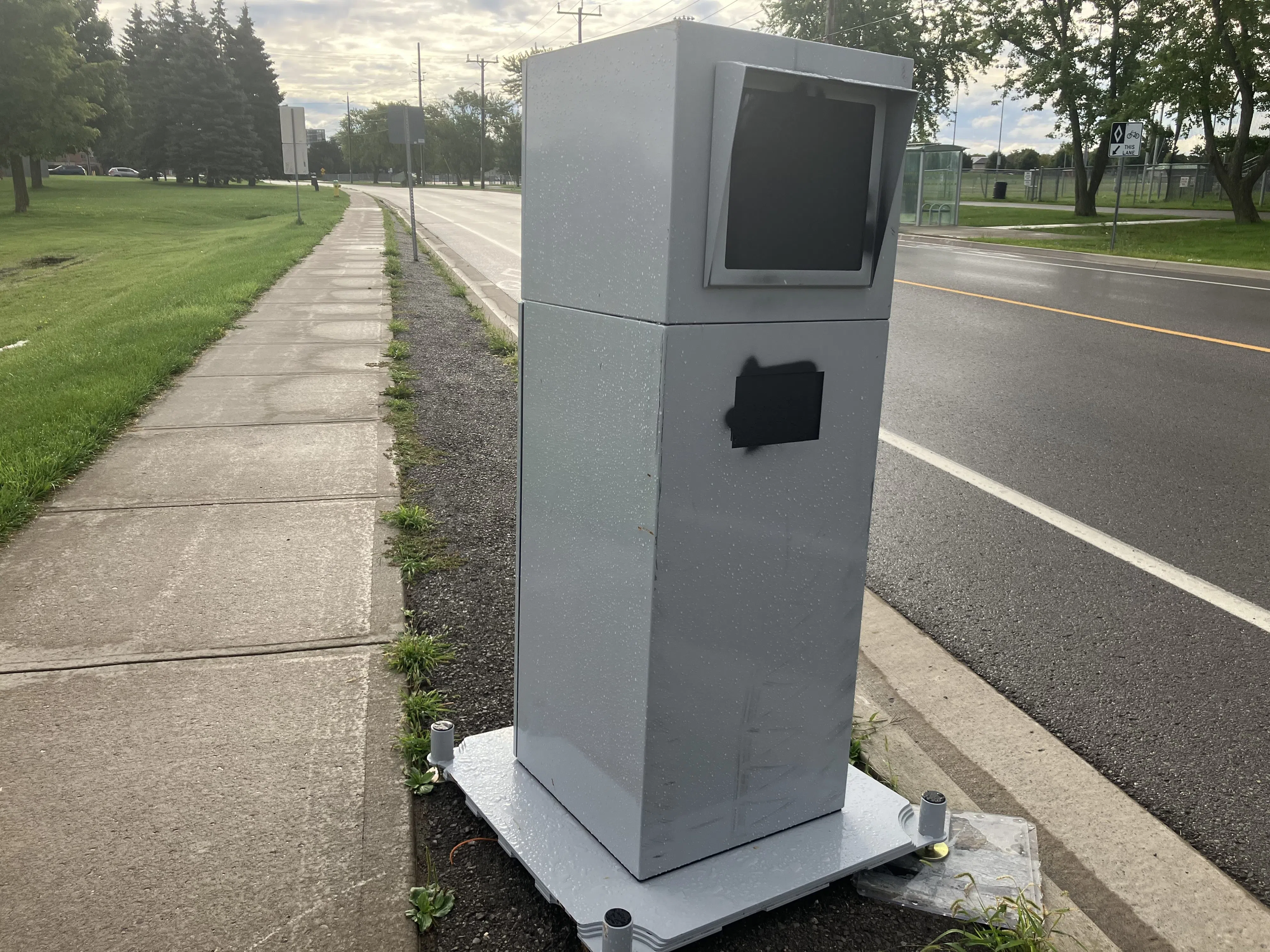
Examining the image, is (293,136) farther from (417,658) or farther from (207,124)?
(207,124)

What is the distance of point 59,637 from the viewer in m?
3.32

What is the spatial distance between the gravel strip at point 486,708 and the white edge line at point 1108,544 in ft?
5.53

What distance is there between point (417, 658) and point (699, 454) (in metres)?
1.64

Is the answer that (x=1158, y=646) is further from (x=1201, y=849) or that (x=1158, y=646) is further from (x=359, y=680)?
(x=359, y=680)

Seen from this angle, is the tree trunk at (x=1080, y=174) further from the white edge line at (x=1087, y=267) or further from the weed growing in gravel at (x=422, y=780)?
the weed growing in gravel at (x=422, y=780)

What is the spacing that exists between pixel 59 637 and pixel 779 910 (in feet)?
8.32

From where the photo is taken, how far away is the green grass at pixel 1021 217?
31391mm

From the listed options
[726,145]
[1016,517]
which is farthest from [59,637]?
[1016,517]

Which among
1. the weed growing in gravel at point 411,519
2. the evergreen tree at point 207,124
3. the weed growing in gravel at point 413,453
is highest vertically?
the evergreen tree at point 207,124

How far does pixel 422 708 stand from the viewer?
2906 mm

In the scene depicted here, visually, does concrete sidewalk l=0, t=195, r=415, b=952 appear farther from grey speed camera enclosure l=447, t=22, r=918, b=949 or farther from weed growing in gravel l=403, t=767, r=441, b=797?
grey speed camera enclosure l=447, t=22, r=918, b=949

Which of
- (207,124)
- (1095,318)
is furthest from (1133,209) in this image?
(207,124)

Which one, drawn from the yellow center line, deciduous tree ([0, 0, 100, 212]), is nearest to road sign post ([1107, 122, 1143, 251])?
the yellow center line

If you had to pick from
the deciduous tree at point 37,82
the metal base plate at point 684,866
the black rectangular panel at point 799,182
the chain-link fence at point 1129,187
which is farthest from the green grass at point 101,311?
the chain-link fence at point 1129,187
